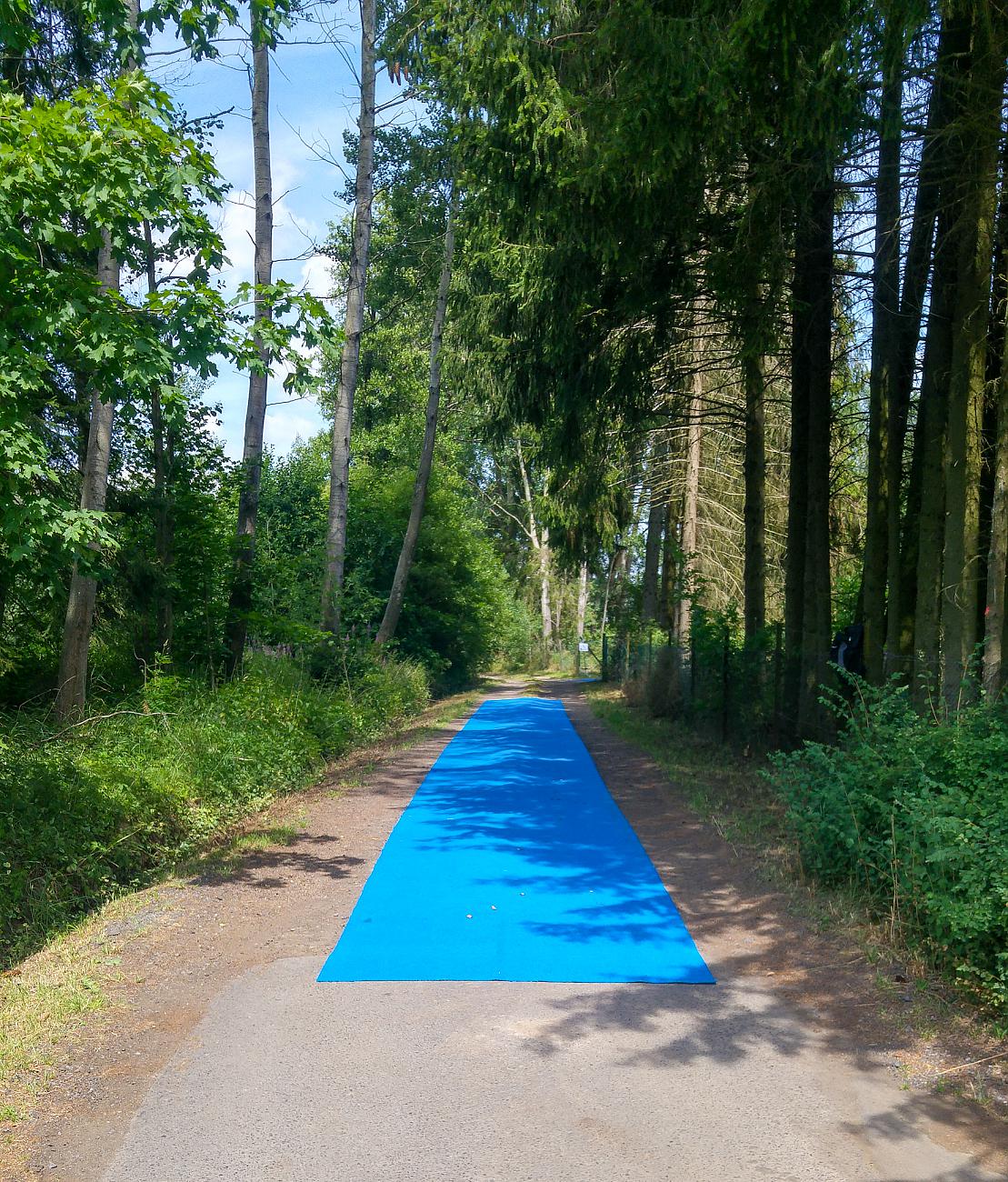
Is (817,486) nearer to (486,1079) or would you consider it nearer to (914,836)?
(914,836)

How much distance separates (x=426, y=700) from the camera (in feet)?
88.0

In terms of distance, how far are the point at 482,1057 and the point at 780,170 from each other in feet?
28.2

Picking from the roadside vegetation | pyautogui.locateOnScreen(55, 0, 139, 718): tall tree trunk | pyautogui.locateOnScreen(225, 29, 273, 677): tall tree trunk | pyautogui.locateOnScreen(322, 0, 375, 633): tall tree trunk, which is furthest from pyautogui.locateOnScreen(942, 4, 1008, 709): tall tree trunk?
pyautogui.locateOnScreen(322, 0, 375, 633): tall tree trunk

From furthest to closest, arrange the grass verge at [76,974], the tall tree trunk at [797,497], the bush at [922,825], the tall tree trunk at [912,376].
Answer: the tall tree trunk at [797,497] → the tall tree trunk at [912,376] → the bush at [922,825] → the grass verge at [76,974]

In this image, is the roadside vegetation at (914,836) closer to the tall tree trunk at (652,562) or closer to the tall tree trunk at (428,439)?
the tall tree trunk at (428,439)

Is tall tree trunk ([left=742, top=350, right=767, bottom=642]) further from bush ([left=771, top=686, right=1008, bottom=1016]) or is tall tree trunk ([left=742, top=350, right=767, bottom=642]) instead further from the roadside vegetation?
bush ([left=771, top=686, right=1008, bottom=1016])

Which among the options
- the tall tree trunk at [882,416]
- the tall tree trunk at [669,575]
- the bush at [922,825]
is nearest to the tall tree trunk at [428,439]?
the tall tree trunk at [669,575]

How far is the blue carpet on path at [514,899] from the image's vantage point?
245 inches

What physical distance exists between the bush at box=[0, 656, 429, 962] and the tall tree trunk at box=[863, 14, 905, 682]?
22.2ft

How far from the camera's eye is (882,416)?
11.6 metres

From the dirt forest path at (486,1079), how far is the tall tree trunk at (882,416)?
5115 millimetres

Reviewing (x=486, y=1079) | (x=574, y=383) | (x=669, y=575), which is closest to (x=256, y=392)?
(x=574, y=383)

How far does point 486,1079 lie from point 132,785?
5.11 m

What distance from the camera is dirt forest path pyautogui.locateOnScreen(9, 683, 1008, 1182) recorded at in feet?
12.9
